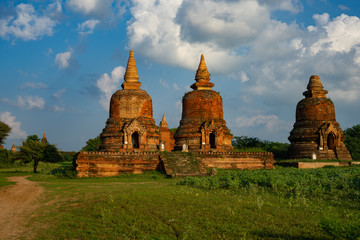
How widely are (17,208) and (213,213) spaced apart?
6949mm

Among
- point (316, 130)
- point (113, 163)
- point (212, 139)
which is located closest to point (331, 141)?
point (316, 130)

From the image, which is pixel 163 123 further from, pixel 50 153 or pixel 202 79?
pixel 50 153

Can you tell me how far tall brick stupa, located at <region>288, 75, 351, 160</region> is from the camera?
102ft

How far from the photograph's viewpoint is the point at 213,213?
9359 mm

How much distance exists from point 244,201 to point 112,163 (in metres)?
13.5

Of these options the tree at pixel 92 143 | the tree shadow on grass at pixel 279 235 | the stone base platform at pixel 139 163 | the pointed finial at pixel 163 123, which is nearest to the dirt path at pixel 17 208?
the stone base platform at pixel 139 163

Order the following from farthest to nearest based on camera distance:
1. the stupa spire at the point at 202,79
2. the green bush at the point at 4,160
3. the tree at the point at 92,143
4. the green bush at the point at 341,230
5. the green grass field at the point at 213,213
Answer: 1. the tree at the point at 92,143
2. the green bush at the point at 4,160
3. the stupa spire at the point at 202,79
4. the green grass field at the point at 213,213
5. the green bush at the point at 341,230

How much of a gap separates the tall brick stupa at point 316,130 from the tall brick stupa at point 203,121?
7159 mm

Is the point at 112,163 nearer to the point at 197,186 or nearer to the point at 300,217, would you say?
the point at 197,186

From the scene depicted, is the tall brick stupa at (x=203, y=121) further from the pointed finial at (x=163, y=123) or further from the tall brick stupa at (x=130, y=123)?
the pointed finial at (x=163, y=123)

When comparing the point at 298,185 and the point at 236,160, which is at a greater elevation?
the point at 236,160

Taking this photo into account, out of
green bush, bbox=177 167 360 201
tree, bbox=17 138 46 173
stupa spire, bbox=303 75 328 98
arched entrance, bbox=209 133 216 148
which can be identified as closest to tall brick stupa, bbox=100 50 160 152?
tree, bbox=17 138 46 173

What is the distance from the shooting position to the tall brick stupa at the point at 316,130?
3119cm

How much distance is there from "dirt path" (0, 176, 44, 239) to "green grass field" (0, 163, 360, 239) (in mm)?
335
